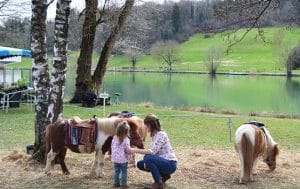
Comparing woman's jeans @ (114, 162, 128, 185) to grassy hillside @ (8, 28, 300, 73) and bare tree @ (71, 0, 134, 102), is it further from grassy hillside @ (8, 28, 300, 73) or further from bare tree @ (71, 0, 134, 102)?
grassy hillside @ (8, 28, 300, 73)

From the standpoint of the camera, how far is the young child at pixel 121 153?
22.9 ft

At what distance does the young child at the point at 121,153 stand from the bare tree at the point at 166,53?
268 ft

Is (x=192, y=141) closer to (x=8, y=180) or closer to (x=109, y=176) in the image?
(x=109, y=176)

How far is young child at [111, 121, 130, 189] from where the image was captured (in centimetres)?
698

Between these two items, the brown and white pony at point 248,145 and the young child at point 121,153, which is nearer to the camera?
the young child at point 121,153

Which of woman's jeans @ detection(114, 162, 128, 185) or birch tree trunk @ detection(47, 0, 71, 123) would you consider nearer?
woman's jeans @ detection(114, 162, 128, 185)

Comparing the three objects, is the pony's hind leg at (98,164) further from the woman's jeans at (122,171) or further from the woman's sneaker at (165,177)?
the woman's sneaker at (165,177)

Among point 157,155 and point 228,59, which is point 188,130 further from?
point 228,59

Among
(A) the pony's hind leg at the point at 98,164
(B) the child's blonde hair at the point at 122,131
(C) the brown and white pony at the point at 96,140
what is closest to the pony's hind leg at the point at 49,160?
(C) the brown and white pony at the point at 96,140

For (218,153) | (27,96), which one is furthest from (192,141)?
(27,96)

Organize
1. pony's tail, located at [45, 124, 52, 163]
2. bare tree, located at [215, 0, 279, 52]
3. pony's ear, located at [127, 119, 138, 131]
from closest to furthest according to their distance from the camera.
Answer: pony's tail, located at [45, 124, 52, 163]
pony's ear, located at [127, 119, 138, 131]
bare tree, located at [215, 0, 279, 52]

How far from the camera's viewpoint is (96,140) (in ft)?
24.9

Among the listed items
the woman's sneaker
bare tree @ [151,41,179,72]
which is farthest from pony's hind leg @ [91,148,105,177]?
bare tree @ [151,41,179,72]

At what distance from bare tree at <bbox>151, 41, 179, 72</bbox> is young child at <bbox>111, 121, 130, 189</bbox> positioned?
81.7 metres
